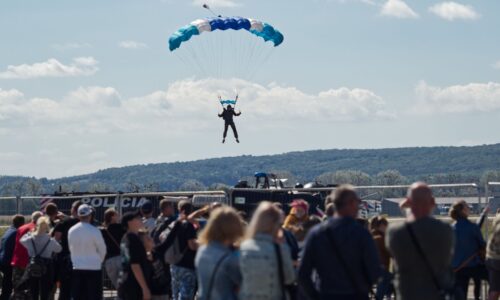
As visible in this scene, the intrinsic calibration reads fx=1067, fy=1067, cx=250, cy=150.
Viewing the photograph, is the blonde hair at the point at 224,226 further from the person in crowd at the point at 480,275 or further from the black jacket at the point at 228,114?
the black jacket at the point at 228,114

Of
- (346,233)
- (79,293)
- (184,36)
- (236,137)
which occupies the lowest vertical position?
(79,293)

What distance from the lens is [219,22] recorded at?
105 ft

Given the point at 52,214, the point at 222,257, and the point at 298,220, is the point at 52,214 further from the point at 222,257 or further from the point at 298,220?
the point at 222,257

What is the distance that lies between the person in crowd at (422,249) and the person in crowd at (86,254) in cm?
573

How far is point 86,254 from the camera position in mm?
13891

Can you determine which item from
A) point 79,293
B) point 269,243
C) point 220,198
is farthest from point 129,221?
point 220,198

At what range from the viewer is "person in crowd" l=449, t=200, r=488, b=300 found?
45.2 feet

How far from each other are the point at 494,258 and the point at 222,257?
21.1 ft

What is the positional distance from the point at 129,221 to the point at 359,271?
4021 millimetres

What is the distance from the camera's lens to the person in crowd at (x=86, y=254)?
45.2 feet

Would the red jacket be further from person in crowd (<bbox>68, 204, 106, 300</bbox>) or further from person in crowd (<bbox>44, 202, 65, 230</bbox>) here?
person in crowd (<bbox>68, 204, 106, 300</bbox>)

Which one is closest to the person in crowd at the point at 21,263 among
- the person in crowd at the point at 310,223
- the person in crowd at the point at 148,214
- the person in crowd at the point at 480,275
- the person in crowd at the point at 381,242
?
the person in crowd at the point at 148,214

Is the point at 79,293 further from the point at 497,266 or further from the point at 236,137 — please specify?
the point at 236,137

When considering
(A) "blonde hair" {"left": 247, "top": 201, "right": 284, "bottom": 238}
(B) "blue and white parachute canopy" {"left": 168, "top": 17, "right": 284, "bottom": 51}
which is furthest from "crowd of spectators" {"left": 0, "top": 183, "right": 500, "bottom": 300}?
(B) "blue and white parachute canopy" {"left": 168, "top": 17, "right": 284, "bottom": 51}
